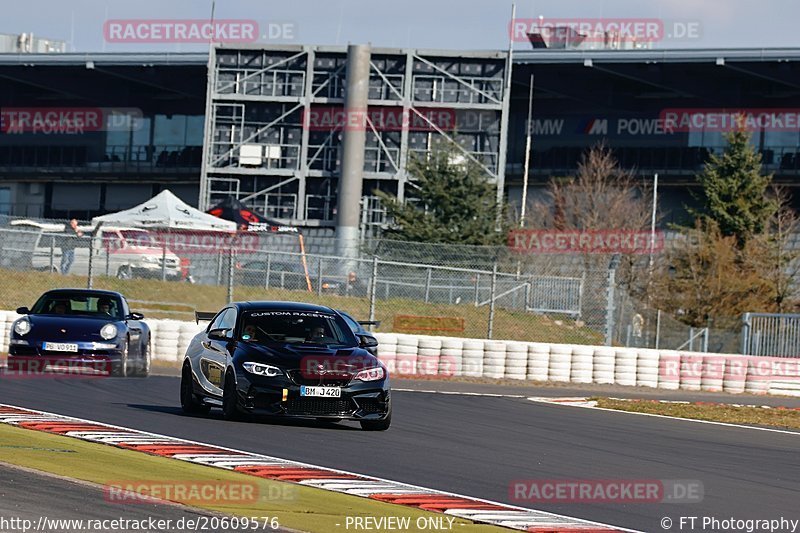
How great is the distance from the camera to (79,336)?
769 inches

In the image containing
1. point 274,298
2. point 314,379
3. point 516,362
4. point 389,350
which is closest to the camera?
point 314,379

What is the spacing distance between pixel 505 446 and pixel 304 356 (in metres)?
2.22

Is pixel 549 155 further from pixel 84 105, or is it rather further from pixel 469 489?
pixel 469 489

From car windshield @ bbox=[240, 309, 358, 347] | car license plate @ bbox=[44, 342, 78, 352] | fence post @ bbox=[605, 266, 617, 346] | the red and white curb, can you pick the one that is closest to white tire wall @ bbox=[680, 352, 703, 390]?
fence post @ bbox=[605, 266, 617, 346]

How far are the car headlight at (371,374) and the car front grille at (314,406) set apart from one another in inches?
12.0

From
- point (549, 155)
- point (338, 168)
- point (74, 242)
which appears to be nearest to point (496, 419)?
point (74, 242)

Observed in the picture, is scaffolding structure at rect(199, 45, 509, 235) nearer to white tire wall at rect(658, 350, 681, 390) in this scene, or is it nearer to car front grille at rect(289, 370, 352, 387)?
white tire wall at rect(658, 350, 681, 390)

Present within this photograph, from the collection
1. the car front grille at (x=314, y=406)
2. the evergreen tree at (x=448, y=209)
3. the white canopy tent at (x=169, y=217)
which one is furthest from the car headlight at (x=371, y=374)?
the evergreen tree at (x=448, y=209)

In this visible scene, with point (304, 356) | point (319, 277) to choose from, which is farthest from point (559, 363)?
point (304, 356)

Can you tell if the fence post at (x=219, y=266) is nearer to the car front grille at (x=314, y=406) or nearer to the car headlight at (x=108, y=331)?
the car headlight at (x=108, y=331)

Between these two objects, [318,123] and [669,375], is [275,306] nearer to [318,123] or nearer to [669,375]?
[669,375]

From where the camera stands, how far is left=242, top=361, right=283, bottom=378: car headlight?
14.0 metres

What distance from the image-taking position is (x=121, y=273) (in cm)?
3128

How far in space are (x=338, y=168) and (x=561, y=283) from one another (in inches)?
945
